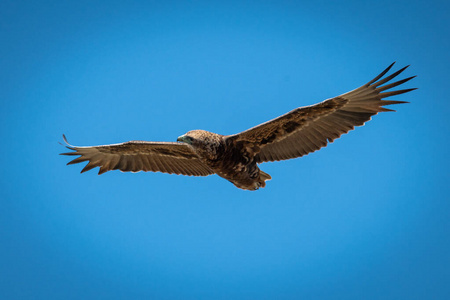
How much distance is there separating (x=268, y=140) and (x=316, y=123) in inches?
37.5

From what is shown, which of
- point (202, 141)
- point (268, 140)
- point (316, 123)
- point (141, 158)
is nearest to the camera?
point (202, 141)

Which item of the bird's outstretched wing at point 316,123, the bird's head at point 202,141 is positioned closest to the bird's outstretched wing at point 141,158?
the bird's head at point 202,141

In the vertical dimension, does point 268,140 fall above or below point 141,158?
below

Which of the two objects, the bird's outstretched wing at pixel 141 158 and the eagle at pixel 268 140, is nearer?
the eagle at pixel 268 140

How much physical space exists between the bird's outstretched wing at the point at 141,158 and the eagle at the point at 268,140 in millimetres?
20

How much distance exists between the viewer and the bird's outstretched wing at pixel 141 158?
458 inches

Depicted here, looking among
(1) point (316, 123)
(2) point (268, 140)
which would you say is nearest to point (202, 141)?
(2) point (268, 140)

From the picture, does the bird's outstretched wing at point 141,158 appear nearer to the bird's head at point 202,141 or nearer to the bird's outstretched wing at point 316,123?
the bird's head at point 202,141

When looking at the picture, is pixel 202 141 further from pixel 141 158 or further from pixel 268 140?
pixel 141 158

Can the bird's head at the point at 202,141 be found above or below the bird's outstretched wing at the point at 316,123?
below

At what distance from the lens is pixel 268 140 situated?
1082 centimetres

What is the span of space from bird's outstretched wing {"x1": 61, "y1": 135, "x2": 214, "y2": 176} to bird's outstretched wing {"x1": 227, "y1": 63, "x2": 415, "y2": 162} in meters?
1.51

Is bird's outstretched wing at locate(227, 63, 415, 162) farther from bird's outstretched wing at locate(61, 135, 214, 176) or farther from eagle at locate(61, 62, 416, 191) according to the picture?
bird's outstretched wing at locate(61, 135, 214, 176)

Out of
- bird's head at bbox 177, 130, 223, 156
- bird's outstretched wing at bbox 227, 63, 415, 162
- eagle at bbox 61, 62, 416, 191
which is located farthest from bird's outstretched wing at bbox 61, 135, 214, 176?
bird's outstretched wing at bbox 227, 63, 415, 162
